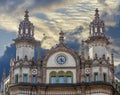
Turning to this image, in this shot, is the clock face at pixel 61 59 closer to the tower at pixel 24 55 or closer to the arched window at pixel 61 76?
the arched window at pixel 61 76

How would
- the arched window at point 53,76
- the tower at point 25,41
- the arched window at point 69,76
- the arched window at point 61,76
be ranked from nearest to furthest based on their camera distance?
the arched window at point 69,76 → the arched window at point 61,76 → the arched window at point 53,76 → the tower at point 25,41

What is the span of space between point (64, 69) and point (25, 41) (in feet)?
31.0

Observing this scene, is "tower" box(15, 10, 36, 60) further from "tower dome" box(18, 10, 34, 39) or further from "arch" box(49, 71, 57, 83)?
"arch" box(49, 71, 57, 83)

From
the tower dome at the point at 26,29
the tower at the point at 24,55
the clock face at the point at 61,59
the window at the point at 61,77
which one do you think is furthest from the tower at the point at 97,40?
the tower dome at the point at 26,29

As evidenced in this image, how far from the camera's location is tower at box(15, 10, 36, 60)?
8150 centimetres

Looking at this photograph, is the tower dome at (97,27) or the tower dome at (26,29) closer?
the tower dome at (97,27)

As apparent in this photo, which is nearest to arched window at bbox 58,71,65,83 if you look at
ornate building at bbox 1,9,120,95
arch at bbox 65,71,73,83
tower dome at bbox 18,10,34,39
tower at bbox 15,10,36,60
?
ornate building at bbox 1,9,120,95

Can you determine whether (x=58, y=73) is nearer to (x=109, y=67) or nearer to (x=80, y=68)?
(x=80, y=68)

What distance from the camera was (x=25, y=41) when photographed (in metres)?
81.5

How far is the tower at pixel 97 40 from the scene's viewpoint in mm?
80812

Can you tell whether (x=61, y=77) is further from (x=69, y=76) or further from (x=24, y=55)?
(x=24, y=55)

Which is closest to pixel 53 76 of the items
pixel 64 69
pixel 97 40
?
pixel 64 69

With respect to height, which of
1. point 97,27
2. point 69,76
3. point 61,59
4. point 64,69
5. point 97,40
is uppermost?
point 97,27

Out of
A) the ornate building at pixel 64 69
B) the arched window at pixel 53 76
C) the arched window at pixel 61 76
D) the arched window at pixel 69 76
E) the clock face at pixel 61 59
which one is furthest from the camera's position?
the clock face at pixel 61 59
